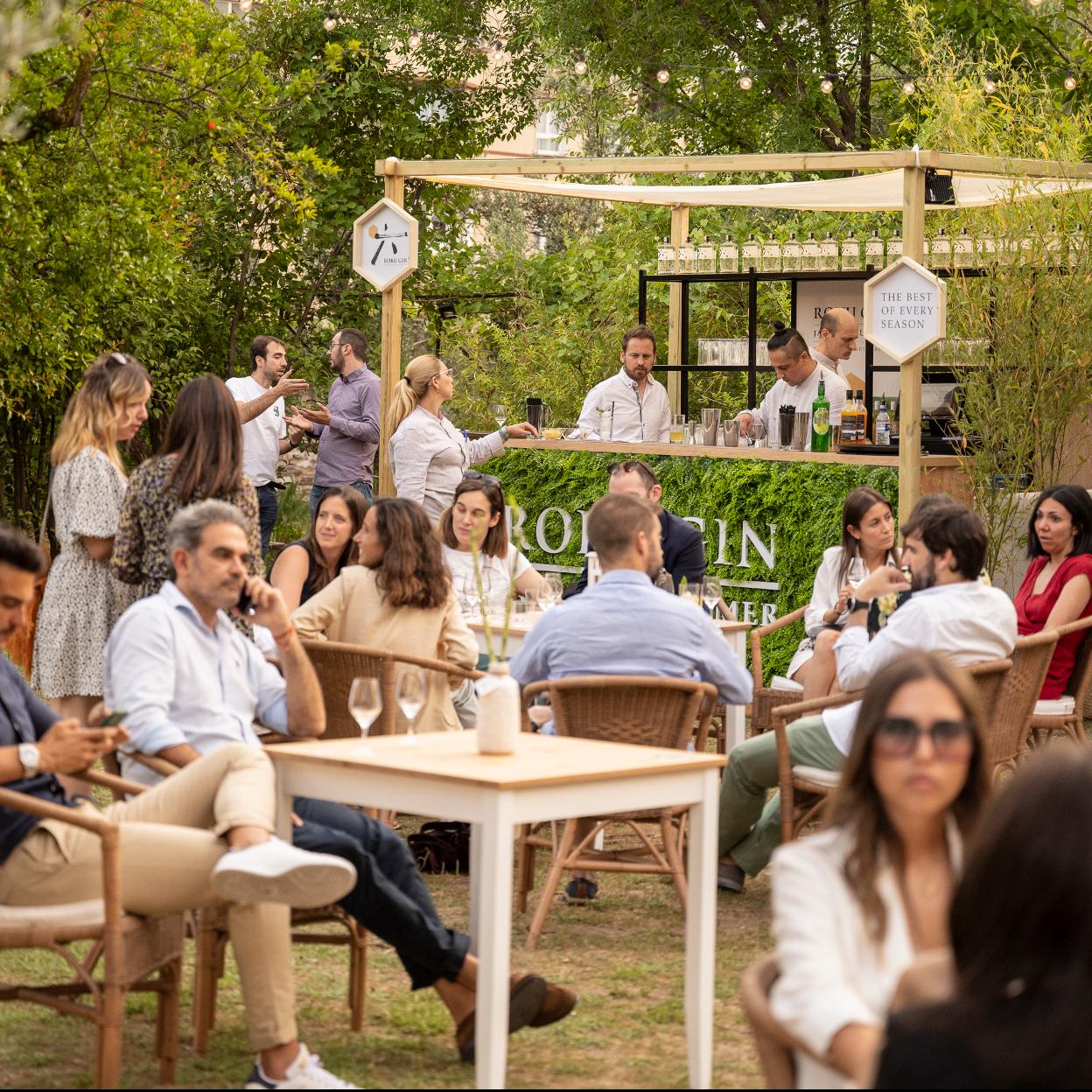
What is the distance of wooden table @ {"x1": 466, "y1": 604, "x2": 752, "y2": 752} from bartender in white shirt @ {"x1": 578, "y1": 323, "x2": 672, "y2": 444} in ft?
14.7

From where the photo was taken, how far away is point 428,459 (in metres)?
9.28

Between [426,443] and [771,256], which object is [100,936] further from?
[771,256]

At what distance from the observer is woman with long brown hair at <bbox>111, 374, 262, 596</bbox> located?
18.9 feet

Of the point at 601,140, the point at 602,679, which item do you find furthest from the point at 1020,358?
the point at 601,140

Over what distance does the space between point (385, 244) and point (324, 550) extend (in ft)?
14.3

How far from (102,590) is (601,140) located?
20.0 meters

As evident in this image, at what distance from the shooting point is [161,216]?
35.3 ft

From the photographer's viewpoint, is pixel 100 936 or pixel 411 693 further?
pixel 411 693

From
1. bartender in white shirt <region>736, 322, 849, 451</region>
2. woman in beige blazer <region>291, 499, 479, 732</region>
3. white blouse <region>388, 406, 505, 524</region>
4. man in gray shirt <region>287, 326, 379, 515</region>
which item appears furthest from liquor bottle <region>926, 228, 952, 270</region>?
woman in beige blazer <region>291, 499, 479, 732</region>

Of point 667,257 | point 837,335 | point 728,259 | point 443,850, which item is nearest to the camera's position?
point 443,850

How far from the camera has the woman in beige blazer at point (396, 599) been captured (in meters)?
5.91

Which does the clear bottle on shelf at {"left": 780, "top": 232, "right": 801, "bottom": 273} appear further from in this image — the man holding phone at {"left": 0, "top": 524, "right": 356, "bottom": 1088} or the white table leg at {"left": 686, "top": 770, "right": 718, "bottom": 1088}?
the man holding phone at {"left": 0, "top": 524, "right": 356, "bottom": 1088}

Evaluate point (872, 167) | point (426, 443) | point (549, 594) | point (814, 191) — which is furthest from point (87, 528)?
point (814, 191)

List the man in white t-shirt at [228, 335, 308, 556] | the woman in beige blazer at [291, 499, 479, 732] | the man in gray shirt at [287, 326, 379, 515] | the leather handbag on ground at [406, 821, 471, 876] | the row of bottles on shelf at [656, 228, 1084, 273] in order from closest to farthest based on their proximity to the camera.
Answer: the woman in beige blazer at [291, 499, 479, 732] < the leather handbag on ground at [406, 821, 471, 876] < the man in white t-shirt at [228, 335, 308, 556] < the man in gray shirt at [287, 326, 379, 515] < the row of bottles on shelf at [656, 228, 1084, 273]
